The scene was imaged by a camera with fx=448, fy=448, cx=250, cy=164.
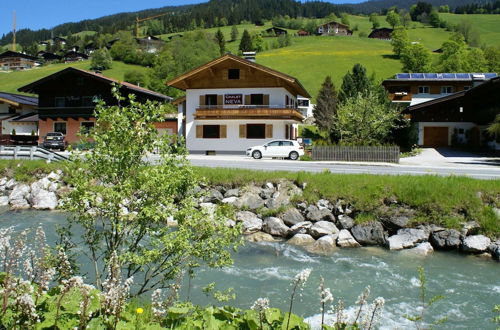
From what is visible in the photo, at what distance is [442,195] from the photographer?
18.2 metres

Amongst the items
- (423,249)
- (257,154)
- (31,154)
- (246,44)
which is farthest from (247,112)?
(246,44)

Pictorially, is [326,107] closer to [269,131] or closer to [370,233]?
[269,131]

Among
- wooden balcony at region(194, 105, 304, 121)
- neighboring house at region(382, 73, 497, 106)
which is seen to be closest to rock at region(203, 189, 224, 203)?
wooden balcony at region(194, 105, 304, 121)

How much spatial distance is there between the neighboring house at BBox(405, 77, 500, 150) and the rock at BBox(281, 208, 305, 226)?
102 feet

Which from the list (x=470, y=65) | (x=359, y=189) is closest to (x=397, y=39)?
(x=470, y=65)

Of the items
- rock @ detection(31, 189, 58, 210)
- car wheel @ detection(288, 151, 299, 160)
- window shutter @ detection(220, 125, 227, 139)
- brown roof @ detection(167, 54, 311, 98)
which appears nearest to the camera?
rock @ detection(31, 189, 58, 210)

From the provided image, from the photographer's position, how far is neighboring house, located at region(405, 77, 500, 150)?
43641 mm

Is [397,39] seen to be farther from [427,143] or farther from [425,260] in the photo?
[425,260]

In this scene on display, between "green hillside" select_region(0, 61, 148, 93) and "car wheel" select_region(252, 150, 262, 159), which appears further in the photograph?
"green hillside" select_region(0, 61, 148, 93)

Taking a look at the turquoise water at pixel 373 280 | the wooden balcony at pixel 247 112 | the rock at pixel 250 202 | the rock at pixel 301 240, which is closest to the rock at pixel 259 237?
the turquoise water at pixel 373 280

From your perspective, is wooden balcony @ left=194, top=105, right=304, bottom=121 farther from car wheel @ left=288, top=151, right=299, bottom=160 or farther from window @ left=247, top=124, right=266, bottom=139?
car wheel @ left=288, top=151, right=299, bottom=160

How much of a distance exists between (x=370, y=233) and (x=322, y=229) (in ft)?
5.87

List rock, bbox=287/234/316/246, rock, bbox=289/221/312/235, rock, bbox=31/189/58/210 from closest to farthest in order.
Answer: rock, bbox=287/234/316/246 → rock, bbox=289/221/312/235 → rock, bbox=31/189/58/210

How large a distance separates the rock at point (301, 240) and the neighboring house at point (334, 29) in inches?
6343
